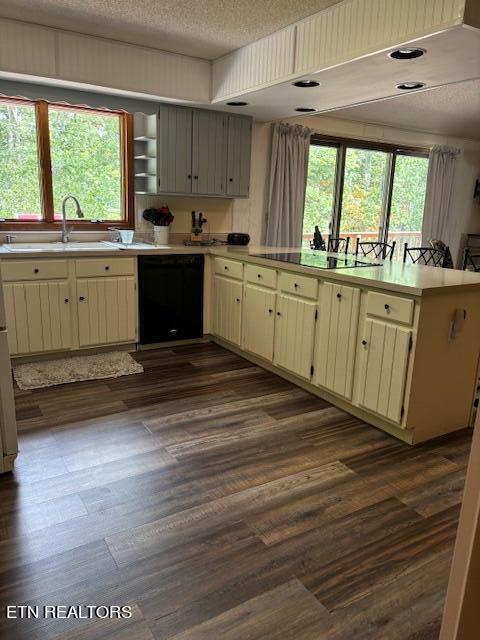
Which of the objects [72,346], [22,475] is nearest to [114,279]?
[72,346]

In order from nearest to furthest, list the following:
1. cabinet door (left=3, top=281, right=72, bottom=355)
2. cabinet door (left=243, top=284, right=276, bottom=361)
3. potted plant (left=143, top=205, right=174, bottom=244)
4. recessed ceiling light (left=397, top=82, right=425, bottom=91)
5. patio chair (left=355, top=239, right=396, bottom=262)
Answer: recessed ceiling light (left=397, top=82, right=425, bottom=91) → cabinet door (left=3, top=281, right=72, bottom=355) → cabinet door (left=243, top=284, right=276, bottom=361) → potted plant (left=143, top=205, right=174, bottom=244) → patio chair (left=355, top=239, right=396, bottom=262)

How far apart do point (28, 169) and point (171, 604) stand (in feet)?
12.1

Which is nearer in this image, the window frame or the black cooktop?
the black cooktop

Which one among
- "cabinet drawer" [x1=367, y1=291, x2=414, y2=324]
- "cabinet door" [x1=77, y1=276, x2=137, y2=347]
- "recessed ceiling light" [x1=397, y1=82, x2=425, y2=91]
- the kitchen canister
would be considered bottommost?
"cabinet door" [x1=77, y1=276, x2=137, y2=347]

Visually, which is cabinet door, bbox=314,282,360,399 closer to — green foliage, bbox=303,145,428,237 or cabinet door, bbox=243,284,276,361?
cabinet door, bbox=243,284,276,361

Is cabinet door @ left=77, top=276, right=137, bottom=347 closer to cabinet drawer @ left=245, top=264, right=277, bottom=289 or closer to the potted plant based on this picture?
the potted plant

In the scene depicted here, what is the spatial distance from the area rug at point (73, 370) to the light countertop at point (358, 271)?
2.74 feet

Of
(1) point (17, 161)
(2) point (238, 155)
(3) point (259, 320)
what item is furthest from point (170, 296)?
(1) point (17, 161)

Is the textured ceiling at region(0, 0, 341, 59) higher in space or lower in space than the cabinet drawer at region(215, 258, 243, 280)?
higher

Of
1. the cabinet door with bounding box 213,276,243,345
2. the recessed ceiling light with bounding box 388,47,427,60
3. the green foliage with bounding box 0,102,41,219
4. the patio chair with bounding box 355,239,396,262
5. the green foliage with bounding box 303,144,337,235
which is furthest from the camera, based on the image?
the green foliage with bounding box 303,144,337,235

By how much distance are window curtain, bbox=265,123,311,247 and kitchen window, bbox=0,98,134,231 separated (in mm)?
1605

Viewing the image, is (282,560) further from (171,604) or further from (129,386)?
(129,386)

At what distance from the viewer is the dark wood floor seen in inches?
63.6
